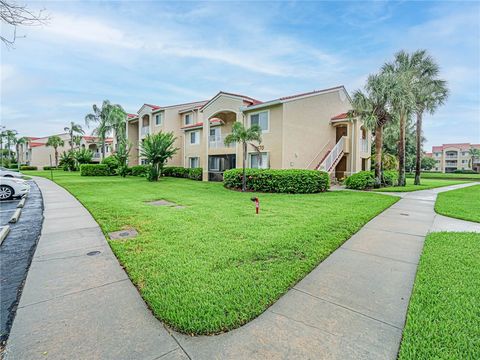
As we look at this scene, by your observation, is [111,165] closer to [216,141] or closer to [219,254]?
[216,141]

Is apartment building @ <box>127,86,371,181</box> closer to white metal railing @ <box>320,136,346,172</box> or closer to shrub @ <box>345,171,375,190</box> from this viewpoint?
white metal railing @ <box>320,136,346,172</box>

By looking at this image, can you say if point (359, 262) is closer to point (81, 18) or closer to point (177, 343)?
point (177, 343)

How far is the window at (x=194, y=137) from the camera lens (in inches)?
1042

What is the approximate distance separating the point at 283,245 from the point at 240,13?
12.4 m

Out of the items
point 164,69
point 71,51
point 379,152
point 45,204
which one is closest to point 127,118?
point 164,69

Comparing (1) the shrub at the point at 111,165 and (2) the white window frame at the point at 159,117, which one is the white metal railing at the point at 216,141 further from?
(1) the shrub at the point at 111,165

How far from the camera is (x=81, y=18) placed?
7953 mm

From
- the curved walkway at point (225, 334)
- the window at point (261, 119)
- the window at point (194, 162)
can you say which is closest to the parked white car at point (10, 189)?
the curved walkway at point (225, 334)

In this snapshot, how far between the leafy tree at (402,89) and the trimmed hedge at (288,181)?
697 cm

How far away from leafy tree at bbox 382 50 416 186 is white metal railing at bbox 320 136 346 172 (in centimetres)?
426

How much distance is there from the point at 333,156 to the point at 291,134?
4200 millimetres

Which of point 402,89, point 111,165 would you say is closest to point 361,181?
point 402,89

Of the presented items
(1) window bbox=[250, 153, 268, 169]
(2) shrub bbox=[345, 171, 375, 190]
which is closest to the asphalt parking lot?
(1) window bbox=[250, 153, 268, 169]

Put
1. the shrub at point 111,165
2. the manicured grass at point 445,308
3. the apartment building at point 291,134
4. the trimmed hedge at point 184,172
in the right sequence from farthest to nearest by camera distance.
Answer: the shrub at point 111,165, the trimmed hedge at point 184,172, the apartment building at point 291,134, the manicured grass at point 445,308
